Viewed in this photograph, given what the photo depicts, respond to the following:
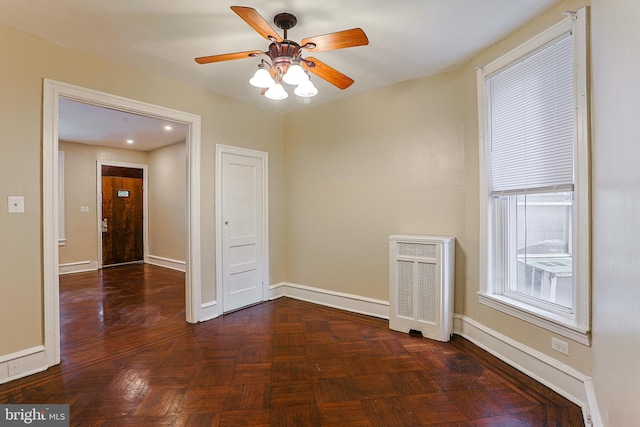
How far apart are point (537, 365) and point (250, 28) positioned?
3.18 metres

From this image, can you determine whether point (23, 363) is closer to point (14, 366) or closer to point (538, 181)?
point (14, 366)

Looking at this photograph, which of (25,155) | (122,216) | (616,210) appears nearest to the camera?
(616,210)

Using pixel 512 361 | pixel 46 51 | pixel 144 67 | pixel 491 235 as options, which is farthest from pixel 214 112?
pixel 512 361

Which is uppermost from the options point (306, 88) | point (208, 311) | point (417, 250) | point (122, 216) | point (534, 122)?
point (306, 88)

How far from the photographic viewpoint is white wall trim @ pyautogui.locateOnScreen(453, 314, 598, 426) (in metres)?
1.91

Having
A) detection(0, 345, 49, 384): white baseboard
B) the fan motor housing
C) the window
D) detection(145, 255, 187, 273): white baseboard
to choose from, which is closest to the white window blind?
the window

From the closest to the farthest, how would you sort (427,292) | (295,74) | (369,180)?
1. (295,74)
2. (427,292)
3. (369,180)

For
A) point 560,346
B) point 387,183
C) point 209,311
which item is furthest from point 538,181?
point 209,311

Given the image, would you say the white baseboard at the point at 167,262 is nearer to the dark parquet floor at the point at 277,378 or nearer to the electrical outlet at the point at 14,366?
the dark parquet floor at the point at 277,378

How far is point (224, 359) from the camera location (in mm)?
2535

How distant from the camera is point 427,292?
294 cm

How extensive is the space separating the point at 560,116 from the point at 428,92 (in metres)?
1.30

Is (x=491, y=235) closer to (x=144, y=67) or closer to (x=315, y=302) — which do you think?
(x=315, y=302)

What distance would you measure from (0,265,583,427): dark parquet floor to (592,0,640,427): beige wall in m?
0.61
